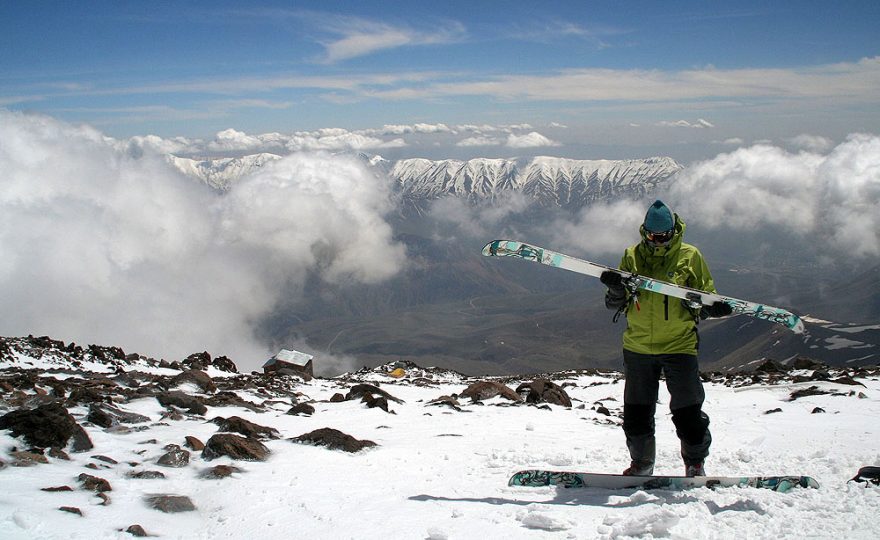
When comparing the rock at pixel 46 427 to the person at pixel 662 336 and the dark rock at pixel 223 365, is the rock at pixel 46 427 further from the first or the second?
the dark rock at pixel 223 365

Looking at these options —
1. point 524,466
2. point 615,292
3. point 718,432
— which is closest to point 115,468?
point 524,466

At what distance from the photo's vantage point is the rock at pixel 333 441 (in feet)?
32.8

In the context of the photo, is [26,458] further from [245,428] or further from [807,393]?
[807,393]

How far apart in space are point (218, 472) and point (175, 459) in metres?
0.82

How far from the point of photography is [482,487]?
7926 millimetres

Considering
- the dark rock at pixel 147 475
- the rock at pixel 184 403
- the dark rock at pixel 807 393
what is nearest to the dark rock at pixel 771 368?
the dark rock at pixel 807 393

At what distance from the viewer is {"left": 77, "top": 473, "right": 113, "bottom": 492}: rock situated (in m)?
6.56

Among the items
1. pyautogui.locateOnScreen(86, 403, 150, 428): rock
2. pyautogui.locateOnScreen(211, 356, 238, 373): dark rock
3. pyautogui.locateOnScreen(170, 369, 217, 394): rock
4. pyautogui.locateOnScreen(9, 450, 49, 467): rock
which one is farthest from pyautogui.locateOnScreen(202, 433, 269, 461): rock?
pyautogui.locateOnScreen(211, 356, 238, 373): dark rock

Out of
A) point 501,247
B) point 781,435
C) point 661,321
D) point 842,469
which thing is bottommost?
point 781,435

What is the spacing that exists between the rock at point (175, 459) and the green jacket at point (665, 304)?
652 centimetres

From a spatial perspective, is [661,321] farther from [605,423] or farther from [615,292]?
[605,423]

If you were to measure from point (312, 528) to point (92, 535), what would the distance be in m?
2.07

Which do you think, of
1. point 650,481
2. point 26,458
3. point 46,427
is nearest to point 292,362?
point 46,427

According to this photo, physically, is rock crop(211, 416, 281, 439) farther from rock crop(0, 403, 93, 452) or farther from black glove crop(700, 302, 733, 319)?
black glove crop(700, 302, 733, 319)
